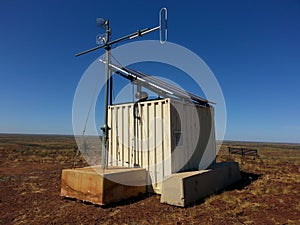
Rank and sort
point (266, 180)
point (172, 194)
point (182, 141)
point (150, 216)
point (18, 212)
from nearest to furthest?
1. point (150, 216)
2. point (18, 212)
3. point (172, 194)
4. point (182, 141)
5. point (266, 180)

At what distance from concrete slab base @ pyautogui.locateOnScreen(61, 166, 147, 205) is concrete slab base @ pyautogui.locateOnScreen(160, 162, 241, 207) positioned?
43.1 inches

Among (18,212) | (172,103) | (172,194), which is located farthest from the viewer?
(172,103)

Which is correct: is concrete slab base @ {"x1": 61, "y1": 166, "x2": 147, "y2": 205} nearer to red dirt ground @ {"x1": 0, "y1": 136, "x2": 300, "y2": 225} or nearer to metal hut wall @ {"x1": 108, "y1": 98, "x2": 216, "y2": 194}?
red dirt ground @ {"x1": 0, "y1": 136, "x2": 300, "y2": 225}

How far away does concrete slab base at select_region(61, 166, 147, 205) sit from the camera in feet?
21.5

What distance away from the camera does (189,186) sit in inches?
273

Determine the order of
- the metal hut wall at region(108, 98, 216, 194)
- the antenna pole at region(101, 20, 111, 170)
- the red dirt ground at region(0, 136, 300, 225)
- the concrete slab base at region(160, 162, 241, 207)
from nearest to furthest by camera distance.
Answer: the red dirt ground at region(0, 136, 300, 225), the concrete slab base at region(160, 162, 241, 207), the antenna pole at region(101, 20, 111, 170), the metal hut wall at region(108, 98, 216, 194)

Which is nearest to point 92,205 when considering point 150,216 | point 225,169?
point 150,216

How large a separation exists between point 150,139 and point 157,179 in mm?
1389

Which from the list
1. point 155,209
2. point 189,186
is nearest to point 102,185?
point 155,209

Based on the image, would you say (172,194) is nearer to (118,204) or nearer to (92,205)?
(118,204)

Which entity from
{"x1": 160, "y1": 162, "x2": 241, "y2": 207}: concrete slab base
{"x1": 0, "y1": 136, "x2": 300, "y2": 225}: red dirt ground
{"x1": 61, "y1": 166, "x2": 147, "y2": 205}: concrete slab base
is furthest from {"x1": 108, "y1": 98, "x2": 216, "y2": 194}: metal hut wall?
{"x1": 0, "y1": 136, "x2": 300, "y2": 225}: red dirt ground

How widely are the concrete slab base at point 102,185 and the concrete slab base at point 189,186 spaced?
Result: 1095 millimetres

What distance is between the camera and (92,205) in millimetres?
6809

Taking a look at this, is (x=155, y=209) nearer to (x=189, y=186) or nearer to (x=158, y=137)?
(x=189, y=186)
